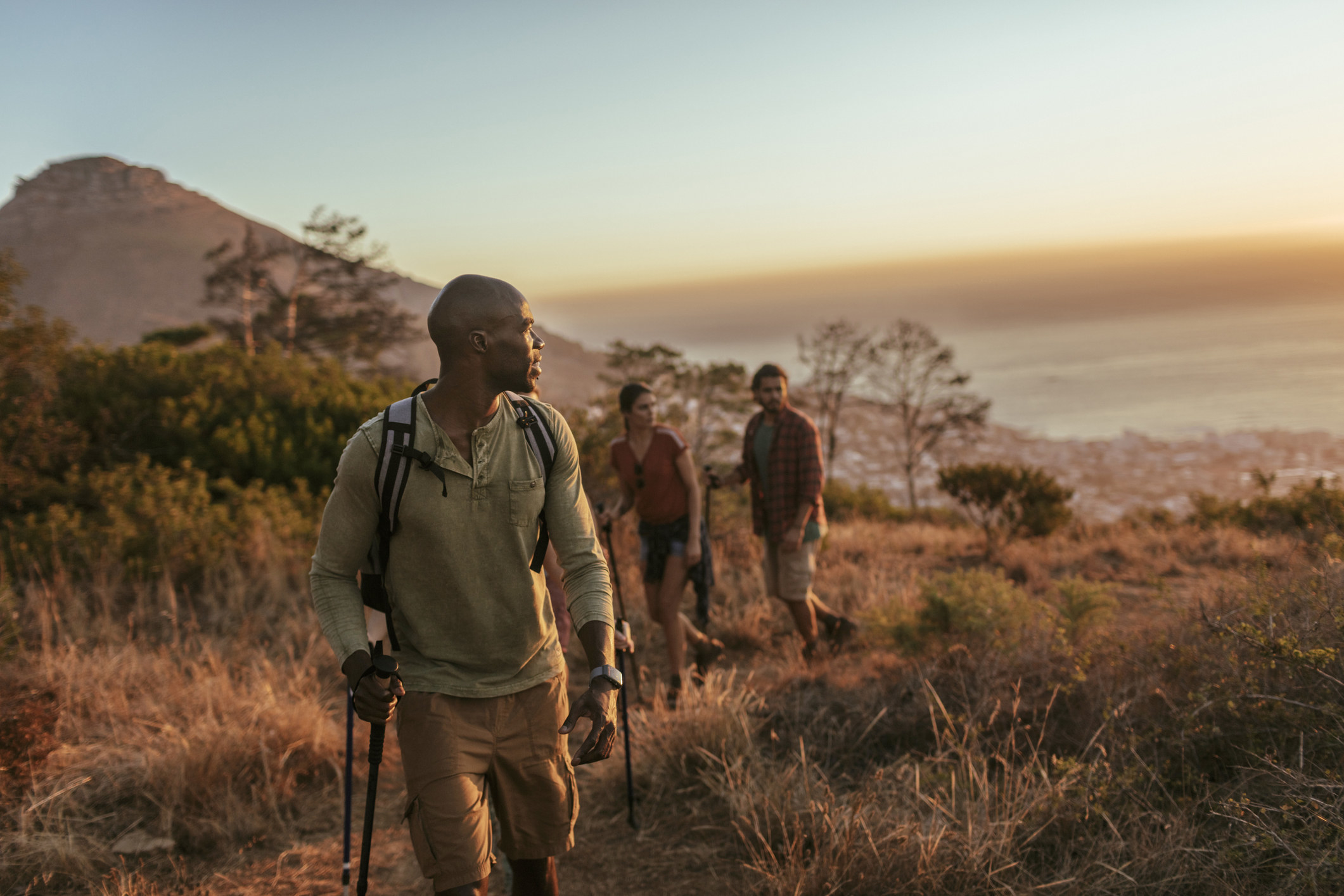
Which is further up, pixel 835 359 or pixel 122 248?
pixel 122 248

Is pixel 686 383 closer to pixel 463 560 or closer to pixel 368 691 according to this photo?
pixel 463 560

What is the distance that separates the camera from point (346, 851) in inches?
106

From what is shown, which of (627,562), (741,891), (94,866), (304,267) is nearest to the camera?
(741,891)

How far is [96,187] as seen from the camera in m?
103

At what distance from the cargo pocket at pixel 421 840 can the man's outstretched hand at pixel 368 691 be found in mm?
282

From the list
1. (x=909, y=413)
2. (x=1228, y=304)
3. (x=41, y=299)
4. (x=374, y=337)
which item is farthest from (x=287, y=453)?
(x=1228, y=304)

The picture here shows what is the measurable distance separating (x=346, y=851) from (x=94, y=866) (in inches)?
60.4

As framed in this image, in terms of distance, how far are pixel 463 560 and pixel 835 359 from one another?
32.7 metres

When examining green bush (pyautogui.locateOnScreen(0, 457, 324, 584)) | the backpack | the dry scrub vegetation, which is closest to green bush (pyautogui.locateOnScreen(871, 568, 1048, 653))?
the dry scrub vegetation

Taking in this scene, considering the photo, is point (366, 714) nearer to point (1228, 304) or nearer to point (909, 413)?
point (909, 413)

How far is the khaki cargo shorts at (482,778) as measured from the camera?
1.98m

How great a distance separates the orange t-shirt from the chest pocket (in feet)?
8.97

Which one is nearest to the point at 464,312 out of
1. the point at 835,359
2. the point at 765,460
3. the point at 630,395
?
the point at 630,395

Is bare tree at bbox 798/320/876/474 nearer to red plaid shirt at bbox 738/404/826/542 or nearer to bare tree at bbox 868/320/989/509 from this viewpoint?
bare tree at bbox 868/320/989/509
